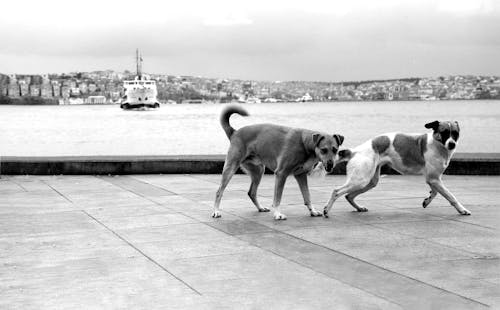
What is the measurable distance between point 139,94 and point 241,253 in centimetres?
15609

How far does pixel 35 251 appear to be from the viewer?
25.9 ft

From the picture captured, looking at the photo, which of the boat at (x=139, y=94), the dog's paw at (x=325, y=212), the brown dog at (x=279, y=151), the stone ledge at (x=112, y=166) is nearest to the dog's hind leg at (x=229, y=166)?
the brown dog at (x=279, y=151)

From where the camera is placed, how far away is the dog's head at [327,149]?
9.42 metres

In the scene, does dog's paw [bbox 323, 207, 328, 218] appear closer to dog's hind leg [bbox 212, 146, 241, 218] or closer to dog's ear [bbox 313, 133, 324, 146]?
dog's ear [bbox 313, 133, 324, 146]

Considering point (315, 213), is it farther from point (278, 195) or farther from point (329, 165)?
point (329, 165)

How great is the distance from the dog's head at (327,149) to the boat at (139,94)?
14764cm

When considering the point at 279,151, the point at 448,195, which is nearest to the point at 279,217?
the point at 279,151

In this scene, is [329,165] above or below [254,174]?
above

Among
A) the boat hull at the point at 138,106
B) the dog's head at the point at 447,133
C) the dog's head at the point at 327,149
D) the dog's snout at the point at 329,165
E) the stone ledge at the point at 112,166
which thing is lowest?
the boat hull at the point at 138,106

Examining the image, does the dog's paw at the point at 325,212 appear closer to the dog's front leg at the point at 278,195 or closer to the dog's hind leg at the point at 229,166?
the dog's front leg at the point at 278,195

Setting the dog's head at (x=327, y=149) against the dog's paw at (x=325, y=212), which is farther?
the dog's paw at (x=325, y=212)

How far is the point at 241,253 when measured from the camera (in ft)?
25.2

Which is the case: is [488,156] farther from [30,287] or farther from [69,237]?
[30,287]

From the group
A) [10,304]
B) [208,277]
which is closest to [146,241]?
[208,277]
